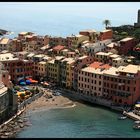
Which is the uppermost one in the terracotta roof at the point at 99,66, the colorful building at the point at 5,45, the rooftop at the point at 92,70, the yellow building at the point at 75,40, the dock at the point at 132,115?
the yellow building at the point at 75,40

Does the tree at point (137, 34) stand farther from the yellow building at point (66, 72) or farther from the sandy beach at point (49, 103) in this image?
the sandy beach at point (49, 103)

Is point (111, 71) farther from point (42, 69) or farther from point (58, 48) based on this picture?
point (58, 48)

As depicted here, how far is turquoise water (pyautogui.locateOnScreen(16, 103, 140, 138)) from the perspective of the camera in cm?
2450

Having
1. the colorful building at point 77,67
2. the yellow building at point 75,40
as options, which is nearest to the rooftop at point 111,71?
the colorful building at point 77,67

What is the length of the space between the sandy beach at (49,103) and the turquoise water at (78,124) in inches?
39.2

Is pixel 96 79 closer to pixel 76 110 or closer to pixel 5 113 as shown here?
pixel 76 110

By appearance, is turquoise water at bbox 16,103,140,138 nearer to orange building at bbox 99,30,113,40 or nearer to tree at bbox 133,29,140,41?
tree at bbox 133,29,140,41

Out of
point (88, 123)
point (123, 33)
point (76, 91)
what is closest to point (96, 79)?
point (76, 91)

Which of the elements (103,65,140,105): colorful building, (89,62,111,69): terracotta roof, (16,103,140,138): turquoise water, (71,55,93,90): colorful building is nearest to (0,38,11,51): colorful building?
(71,55,93,90): colorful building

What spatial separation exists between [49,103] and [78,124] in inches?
236

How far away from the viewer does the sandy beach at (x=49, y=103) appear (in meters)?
31.4

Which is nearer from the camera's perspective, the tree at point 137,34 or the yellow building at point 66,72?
the yellow building at point 66,72

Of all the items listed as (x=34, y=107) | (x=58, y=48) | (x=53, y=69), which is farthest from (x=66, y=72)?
(x=34, y=107)

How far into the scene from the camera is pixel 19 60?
39.0 m
